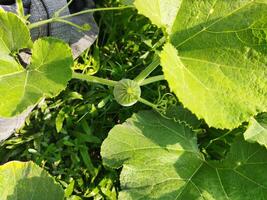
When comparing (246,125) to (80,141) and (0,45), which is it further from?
(0,45)

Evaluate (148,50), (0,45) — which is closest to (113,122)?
(148,50)

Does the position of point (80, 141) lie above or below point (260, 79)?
below

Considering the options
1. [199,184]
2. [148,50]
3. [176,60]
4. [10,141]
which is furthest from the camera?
[148,50]

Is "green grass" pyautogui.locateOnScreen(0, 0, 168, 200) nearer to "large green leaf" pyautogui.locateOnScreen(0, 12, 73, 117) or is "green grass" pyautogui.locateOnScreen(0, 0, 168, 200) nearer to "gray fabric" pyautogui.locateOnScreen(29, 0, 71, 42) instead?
"gray fabric" pyautogui.locateOnScreen(29, 0, 71, 42)

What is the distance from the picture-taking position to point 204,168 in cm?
202

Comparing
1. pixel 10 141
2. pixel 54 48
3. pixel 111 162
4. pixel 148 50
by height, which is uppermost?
pixel 54 48

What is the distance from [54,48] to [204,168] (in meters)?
0.64

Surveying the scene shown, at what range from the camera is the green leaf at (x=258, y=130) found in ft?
6.47

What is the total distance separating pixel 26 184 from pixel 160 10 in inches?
27.7

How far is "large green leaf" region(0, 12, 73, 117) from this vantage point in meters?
1.75

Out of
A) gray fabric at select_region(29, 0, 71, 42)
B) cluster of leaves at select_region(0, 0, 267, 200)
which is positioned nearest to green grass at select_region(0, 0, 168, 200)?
cluster of leaves at select_region(0, 0, 267, 200)

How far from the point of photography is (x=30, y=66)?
183 cm

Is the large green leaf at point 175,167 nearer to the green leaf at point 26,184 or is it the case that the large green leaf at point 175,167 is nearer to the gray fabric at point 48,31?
the green leaf at point 26,184

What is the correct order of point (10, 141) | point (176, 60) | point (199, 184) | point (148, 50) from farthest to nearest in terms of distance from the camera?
point (148, 50), point (10, 141), point (199, 184), point (176, 60)
